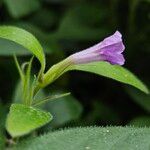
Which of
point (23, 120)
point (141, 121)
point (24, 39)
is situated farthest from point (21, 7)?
point (23, 120)

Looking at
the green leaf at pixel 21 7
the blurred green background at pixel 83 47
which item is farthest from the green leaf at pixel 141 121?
the green leaf at pixel 21 7

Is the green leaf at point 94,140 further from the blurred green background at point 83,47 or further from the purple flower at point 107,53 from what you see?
the blurred green background at point 83,47

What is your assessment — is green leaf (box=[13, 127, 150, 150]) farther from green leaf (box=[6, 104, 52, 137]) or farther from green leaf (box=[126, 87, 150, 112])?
green leaf (box=[126, 87, 150, 112])

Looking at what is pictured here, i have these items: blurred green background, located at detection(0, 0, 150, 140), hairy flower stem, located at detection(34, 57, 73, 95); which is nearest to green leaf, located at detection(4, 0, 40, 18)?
blurred green background, located at detection(0, 0, 150, 140)

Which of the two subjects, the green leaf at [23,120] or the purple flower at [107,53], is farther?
the purple flower at [107,53]

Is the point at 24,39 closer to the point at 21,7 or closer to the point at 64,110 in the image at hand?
the point at 64,110

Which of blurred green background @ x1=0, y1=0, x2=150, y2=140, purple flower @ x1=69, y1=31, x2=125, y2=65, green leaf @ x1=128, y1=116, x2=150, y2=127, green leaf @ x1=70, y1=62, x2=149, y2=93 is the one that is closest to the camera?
purple flower @ x1=69, y1=31, x2=125, y2=65

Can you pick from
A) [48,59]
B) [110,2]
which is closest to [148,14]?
[110,2]
